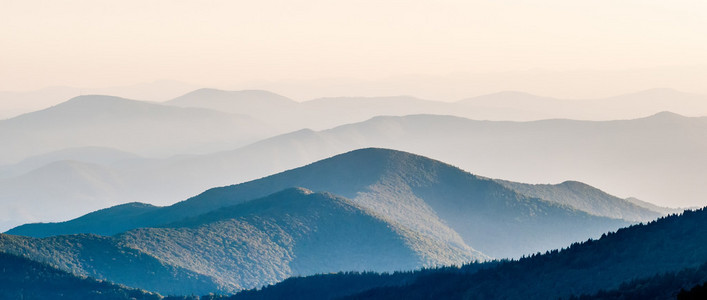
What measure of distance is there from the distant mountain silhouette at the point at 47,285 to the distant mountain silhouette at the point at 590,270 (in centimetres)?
2884

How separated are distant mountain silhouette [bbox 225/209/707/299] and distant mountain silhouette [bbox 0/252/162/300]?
28836 millimetres

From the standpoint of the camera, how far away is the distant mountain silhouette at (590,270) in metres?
108

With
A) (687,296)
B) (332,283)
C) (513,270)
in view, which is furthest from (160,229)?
(687,296)

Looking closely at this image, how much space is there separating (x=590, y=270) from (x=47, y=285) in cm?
6284

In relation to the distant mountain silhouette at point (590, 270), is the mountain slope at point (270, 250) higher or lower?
higher

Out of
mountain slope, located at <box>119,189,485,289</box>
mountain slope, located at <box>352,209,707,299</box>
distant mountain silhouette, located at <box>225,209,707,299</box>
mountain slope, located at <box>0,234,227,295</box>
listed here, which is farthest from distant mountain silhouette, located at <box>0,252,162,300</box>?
mountain slope, located at <box>352,209,707,299</box>

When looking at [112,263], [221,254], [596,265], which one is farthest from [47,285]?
[596,265]

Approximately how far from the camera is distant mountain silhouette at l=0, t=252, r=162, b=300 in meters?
148

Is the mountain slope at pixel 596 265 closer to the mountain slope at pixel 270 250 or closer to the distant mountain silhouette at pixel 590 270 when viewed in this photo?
the distant mountain silhouette at pixel 590 270

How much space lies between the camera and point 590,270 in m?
114

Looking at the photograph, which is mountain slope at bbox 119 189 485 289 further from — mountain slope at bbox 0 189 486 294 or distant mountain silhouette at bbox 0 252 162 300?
distant mountain silhouette at bbox 0 252 162 300

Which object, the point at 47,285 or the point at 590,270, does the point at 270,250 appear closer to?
the point at 47,285

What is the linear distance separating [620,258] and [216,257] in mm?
81881

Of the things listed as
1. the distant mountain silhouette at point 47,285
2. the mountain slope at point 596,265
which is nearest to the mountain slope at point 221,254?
the distant mountain silhouette at point 47,285
